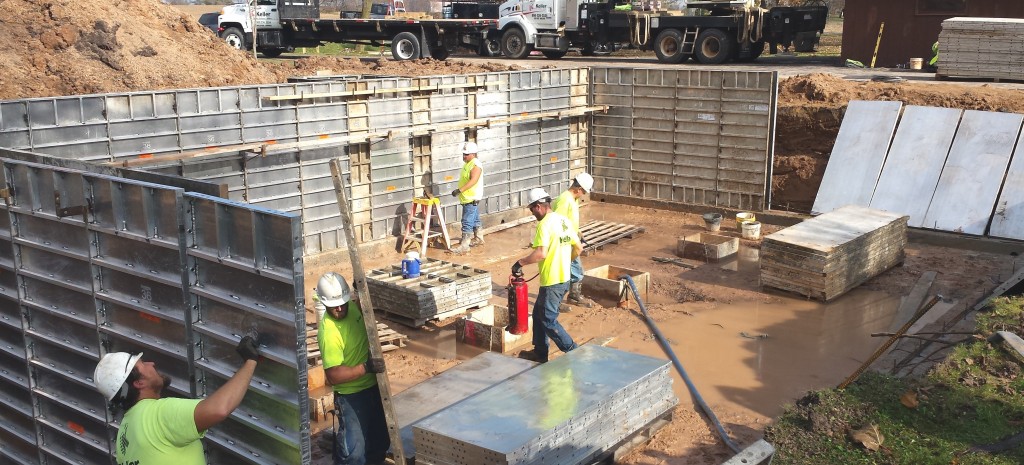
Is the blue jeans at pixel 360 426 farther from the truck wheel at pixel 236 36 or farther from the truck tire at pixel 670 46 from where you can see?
the truck wheel at pixel 236 36

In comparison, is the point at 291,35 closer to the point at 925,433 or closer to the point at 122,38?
the point at 122,38

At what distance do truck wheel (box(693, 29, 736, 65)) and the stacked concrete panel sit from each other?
2052cm

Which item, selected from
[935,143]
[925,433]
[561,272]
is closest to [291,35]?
[935,143]

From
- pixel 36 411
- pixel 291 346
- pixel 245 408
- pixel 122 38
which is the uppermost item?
pixel 122 38

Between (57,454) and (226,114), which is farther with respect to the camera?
(226,114)

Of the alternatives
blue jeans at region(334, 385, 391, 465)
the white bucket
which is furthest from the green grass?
the white bucket

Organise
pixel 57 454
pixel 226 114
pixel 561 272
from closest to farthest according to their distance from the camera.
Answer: pixel 57 454 → pixel 561 272 → pixel 226 114

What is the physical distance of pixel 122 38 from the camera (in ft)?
63.0

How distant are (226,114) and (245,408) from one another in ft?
26.8

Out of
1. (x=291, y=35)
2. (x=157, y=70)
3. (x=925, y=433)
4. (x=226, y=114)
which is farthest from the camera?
(x=291, y=35)

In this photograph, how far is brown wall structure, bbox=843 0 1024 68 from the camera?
24625mm

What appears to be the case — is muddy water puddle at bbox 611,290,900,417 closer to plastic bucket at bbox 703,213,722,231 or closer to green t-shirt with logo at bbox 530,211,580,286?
green t-shirt with logo at bbox 530,211,580,286

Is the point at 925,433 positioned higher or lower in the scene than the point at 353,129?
lower

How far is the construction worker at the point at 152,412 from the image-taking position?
5.12 metres
